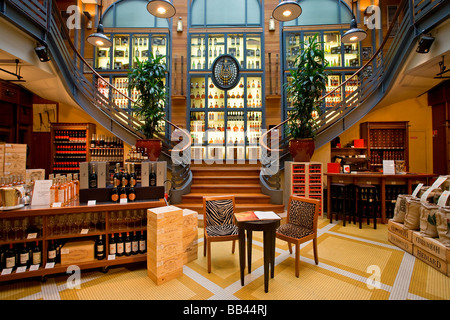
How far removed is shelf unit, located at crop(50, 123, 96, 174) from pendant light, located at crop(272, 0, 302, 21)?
579 cm

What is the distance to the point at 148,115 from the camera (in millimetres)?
5270

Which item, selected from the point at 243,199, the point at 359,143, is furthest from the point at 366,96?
the point at 243,199

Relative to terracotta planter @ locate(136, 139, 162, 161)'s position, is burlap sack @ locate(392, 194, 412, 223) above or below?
below

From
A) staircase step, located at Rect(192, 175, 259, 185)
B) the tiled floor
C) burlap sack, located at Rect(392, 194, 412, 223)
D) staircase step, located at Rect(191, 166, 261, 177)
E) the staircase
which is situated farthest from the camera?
staircase step, located at Rect(191, 166, 261, 177)

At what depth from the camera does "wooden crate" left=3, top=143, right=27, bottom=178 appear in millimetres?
3802

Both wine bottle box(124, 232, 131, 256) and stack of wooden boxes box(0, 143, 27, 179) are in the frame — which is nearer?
wine bottle box(124, 232, 131, 256)

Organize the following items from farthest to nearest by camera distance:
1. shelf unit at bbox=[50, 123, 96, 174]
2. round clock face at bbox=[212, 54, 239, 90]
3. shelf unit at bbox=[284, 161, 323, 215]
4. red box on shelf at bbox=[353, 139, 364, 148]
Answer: round clock face at bbox=[212, 54, 239, 90]
shelf unit at bbox=[50, 123, 96, 174]
red box on shelf at bbox=[353, 139, 364, 148]
shelf unit at bbox=[284, 161, 323, 215]

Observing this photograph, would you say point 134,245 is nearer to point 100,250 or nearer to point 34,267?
point 100,250

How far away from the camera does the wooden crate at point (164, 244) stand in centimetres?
238

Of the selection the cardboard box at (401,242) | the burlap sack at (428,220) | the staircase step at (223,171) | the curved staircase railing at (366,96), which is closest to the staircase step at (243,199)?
the curved staircase railing at (366,96)

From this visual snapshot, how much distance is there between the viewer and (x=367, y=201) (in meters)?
4.34

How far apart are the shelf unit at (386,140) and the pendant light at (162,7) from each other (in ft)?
19.5

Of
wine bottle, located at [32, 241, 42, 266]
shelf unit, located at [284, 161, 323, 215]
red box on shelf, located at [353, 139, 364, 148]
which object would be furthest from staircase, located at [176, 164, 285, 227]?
red box on shelf, located at [353, 139, 364, 148]

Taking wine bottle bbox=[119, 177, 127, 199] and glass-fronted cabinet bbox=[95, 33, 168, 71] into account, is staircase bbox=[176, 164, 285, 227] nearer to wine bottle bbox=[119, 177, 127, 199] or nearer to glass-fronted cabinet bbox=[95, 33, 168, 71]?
wine bottle bbox=[119, 177, 127, 199]
